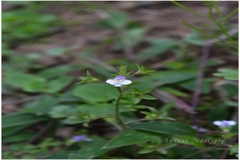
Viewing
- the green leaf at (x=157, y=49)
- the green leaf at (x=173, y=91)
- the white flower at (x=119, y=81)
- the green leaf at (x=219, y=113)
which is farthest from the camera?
the green leaf at (x=157, y=49)

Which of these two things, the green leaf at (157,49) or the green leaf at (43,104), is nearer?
the green leaf at (43,104)

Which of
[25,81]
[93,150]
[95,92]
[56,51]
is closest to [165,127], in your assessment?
[93,150]

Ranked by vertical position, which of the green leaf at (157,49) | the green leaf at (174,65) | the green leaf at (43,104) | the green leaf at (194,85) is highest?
the green leaf at (157,49)

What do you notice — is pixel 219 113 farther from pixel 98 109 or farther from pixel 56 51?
pixel 56 51

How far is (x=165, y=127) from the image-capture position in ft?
4.17

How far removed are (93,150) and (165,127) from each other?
0.71 feet

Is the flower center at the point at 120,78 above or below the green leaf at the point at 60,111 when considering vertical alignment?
below

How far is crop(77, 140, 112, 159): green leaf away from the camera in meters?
1.25

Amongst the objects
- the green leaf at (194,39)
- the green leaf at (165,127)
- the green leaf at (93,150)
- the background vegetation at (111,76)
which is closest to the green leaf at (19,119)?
the background vegetation at (111,76)

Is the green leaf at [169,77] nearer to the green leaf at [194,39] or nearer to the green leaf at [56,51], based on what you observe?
the green leaf at [194,39]

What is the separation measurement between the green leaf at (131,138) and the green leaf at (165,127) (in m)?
0.02

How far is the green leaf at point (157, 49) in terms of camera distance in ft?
Answer: 6.56

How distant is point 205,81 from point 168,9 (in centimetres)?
93

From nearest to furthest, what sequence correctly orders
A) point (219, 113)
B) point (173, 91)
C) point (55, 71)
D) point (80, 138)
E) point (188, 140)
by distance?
point (188, 140), point (80, 138), point (219, 113), point (173, 91), point (55, 71)
